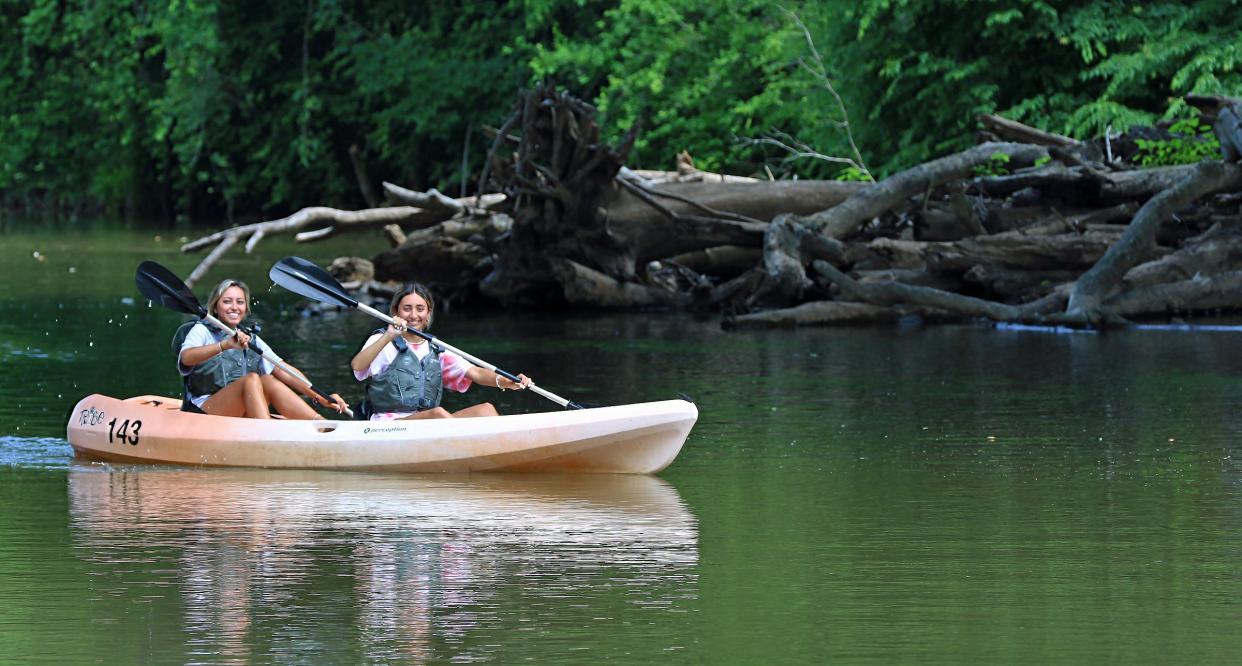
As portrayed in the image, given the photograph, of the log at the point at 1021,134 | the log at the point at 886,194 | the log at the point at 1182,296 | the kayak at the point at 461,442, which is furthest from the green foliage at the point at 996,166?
the kayak at the point at 461,442

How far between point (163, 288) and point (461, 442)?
94.3 inches

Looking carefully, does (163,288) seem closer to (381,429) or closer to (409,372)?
(409,372)

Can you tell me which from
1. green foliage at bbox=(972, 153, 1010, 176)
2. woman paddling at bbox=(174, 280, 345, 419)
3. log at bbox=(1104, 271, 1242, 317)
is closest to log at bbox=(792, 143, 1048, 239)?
green foliage at bbox=(972, 153, 1010, 176)

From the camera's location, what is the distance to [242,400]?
11062mm

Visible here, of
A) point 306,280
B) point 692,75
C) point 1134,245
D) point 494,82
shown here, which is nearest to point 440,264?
point 1134,245

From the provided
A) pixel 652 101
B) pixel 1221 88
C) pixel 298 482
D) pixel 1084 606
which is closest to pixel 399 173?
pixel 652 101

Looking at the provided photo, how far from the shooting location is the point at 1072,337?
17703mm

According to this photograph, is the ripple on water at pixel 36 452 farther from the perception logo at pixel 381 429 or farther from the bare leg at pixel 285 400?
the perception logo at pixel 381 429

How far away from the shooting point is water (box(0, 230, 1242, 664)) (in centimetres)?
653

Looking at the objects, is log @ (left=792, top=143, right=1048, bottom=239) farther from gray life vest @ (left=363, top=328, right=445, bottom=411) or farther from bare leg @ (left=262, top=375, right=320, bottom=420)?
gray life vest @ (left=363, top=328, right=445, bottom=411)

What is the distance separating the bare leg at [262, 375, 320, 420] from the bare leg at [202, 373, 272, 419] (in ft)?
0.18

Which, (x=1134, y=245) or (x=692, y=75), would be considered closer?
(x=1134, y=245)

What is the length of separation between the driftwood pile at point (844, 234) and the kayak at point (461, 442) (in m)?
8.76

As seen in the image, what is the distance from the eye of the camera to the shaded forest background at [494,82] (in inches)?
1112
